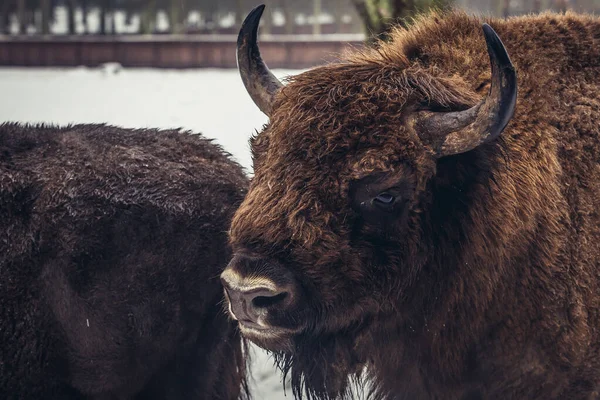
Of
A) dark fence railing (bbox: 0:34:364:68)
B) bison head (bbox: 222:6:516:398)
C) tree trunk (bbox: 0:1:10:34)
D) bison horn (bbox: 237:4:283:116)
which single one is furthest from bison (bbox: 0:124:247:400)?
tree trunk (bbox: 0:1:10:34)

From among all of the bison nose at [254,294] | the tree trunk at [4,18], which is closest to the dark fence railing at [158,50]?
the tree trunk at [4,18]

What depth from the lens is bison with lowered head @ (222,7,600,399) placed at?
2.83 meters

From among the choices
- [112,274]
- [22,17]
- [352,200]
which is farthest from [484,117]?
[22,17]

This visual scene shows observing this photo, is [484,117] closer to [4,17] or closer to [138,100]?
[138,100]

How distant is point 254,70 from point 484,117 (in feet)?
3.97

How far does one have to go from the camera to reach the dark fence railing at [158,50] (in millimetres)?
14797

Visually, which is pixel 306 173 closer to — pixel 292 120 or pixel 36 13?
pixel 292 120

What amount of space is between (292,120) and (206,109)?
27.1ft

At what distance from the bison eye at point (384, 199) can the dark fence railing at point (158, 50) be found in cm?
1195

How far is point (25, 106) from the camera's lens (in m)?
11.0

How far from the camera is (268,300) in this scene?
2764mm

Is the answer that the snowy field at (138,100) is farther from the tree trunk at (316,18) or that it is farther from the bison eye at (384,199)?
the bison eye at (384,199)

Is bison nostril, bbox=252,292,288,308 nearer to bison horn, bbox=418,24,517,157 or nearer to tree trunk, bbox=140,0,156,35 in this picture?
bison horn, bbox=418,24,517,157

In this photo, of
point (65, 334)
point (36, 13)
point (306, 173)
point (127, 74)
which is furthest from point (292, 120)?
point (36, 13)
